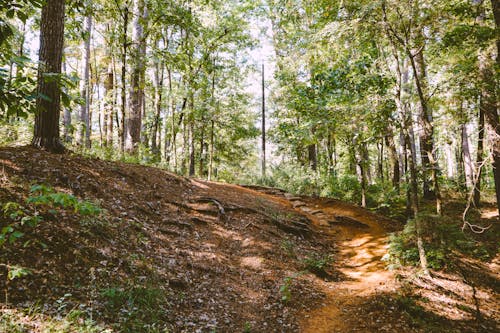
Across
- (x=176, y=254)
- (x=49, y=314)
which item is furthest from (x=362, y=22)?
(x=49, y=314)

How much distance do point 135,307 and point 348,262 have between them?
22.2ft

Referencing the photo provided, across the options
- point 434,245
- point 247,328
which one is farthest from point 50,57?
point 434,245

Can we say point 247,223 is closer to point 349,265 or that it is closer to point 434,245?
point 349,265

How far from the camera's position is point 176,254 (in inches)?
274

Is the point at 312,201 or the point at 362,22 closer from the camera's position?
the point at 362,22

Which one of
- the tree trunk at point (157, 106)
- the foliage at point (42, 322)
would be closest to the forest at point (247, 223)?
the foliage at point (42, 322)

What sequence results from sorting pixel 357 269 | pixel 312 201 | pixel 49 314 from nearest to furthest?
pixel 49 314 → pixel 357 269 → pixel 312 201

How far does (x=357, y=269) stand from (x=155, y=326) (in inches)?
240

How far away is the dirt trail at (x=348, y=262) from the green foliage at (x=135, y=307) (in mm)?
2741

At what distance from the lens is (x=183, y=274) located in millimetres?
6371

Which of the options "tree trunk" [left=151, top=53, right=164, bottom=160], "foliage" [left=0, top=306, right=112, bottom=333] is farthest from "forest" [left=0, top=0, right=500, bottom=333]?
"tree trunk" [left=151, top=53, right=164, bottom=160]

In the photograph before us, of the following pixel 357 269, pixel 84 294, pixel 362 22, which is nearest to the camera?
pixel 84 294

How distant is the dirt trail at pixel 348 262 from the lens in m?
6.05

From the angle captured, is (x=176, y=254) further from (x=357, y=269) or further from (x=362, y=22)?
(x=362, y=22)
